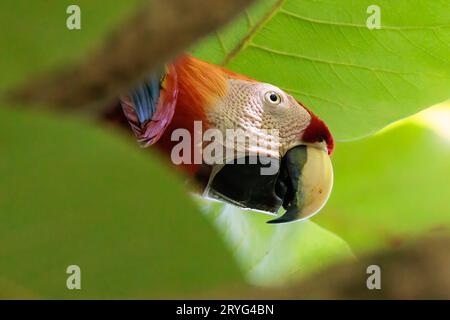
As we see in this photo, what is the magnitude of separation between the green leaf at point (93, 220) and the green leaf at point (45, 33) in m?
0.19

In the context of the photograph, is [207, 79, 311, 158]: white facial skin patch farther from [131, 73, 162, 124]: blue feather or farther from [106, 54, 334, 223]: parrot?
[131, 73, 162, 124]: blue feather

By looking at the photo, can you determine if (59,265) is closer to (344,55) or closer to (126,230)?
(126,230)

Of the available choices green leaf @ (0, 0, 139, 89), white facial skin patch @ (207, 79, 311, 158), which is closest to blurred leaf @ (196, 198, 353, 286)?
white facial skin patch @ (207, 79, 311, 158)

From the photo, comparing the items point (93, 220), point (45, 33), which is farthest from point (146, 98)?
point (93, 220)

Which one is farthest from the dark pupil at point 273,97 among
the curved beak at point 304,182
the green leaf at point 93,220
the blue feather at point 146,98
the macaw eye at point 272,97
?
the green leaf at point 93,220

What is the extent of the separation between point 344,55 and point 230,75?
9.5 inches

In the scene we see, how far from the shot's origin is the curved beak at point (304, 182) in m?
1.21

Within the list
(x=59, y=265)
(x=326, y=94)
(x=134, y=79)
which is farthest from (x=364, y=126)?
(x=59, y=265)

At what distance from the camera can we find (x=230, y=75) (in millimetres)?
1272

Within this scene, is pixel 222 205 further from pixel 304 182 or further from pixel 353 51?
pixel 353 51

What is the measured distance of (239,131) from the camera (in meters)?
1.34

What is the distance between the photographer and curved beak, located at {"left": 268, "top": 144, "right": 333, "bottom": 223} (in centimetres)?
121

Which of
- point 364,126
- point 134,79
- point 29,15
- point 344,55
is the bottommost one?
point 134,79
